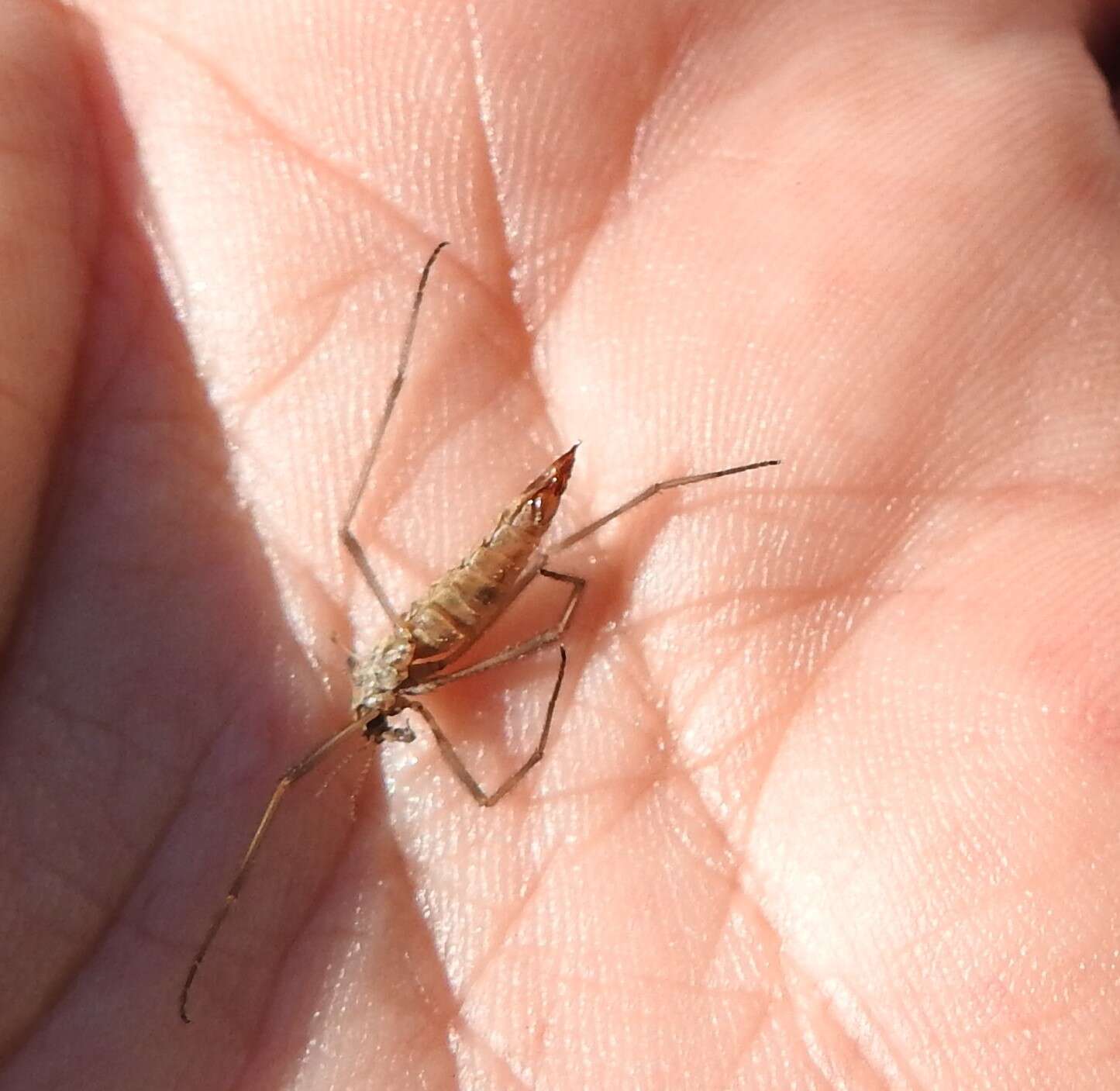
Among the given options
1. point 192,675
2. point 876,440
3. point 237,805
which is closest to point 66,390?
point 192,675

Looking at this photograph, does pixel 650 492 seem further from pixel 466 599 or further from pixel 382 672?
pixel 382 672

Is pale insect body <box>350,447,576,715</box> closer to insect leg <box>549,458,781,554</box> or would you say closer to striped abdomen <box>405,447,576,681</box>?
striped abdomen <box>405,447,576,681</box>

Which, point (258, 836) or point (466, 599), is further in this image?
point (466, 599)

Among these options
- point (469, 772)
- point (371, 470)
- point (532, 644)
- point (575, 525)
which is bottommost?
point (469, 772)

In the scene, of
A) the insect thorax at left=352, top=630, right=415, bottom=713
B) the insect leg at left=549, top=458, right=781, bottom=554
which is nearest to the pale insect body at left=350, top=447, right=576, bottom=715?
the insect thorax at left=352, top=630, right=415, bottom=713

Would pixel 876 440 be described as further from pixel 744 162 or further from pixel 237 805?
pixel 237 805

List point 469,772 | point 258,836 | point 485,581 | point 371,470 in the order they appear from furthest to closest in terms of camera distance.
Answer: point 371,470
point 485,581
point 469,772
point 258,836

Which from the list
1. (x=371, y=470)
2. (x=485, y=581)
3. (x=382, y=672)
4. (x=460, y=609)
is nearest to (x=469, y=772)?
(x=382, y=672)
